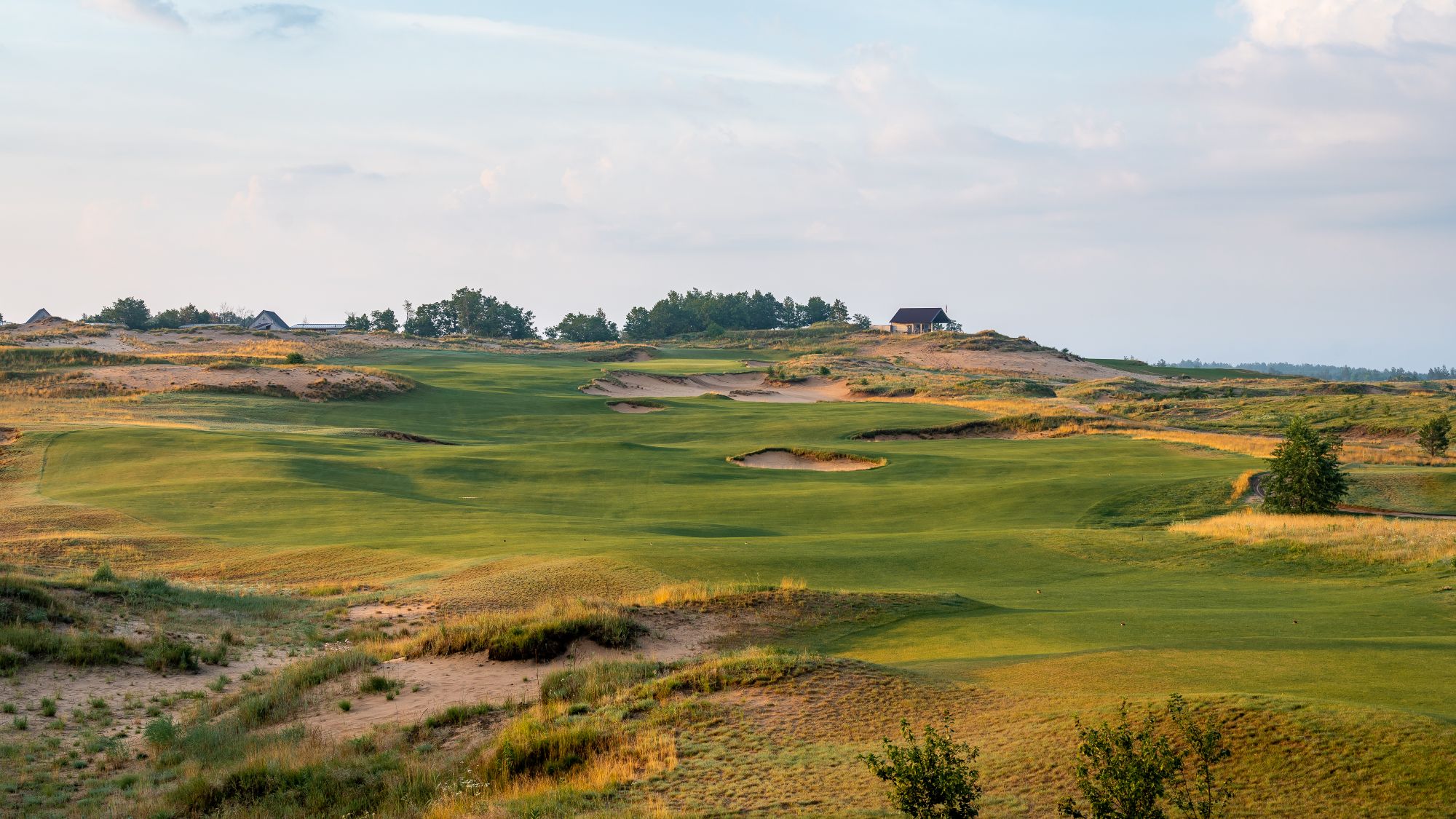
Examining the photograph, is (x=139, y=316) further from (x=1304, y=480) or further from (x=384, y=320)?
(x=1304, y=480)

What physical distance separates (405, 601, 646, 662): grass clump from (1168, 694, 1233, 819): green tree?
336 inches

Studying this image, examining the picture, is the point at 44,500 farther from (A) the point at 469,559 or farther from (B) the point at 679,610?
(B) the point at 679,610

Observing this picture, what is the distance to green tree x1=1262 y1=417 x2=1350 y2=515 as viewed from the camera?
92.8 ft

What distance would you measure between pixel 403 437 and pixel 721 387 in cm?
3910

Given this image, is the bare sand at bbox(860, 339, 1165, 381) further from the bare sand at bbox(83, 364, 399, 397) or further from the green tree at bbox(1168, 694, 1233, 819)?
the green tree at bbox(1168, 694, 1233, 819)

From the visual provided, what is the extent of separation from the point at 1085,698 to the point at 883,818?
3519 mm

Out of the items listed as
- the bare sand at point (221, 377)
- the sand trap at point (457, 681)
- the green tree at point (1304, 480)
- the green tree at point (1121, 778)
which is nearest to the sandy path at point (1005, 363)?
the bare sand at point (221, 377)

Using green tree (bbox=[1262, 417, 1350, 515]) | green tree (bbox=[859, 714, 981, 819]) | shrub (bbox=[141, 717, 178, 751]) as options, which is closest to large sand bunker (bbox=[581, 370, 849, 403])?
green tree (bbox=[1262, 417, 1350, 515])

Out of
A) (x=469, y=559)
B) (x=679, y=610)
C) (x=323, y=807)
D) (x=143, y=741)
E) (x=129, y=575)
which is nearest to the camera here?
(x=323, y=807)

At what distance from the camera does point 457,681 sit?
46.6 ft

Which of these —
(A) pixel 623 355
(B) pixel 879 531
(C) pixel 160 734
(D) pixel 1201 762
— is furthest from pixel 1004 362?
(C) pixel 160 734

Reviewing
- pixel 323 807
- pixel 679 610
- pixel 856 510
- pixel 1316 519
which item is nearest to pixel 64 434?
pixel 856 510

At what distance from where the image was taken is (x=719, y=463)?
1650 inches

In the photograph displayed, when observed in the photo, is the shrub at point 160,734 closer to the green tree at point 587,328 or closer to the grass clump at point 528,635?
the grass clump at point 528,635
